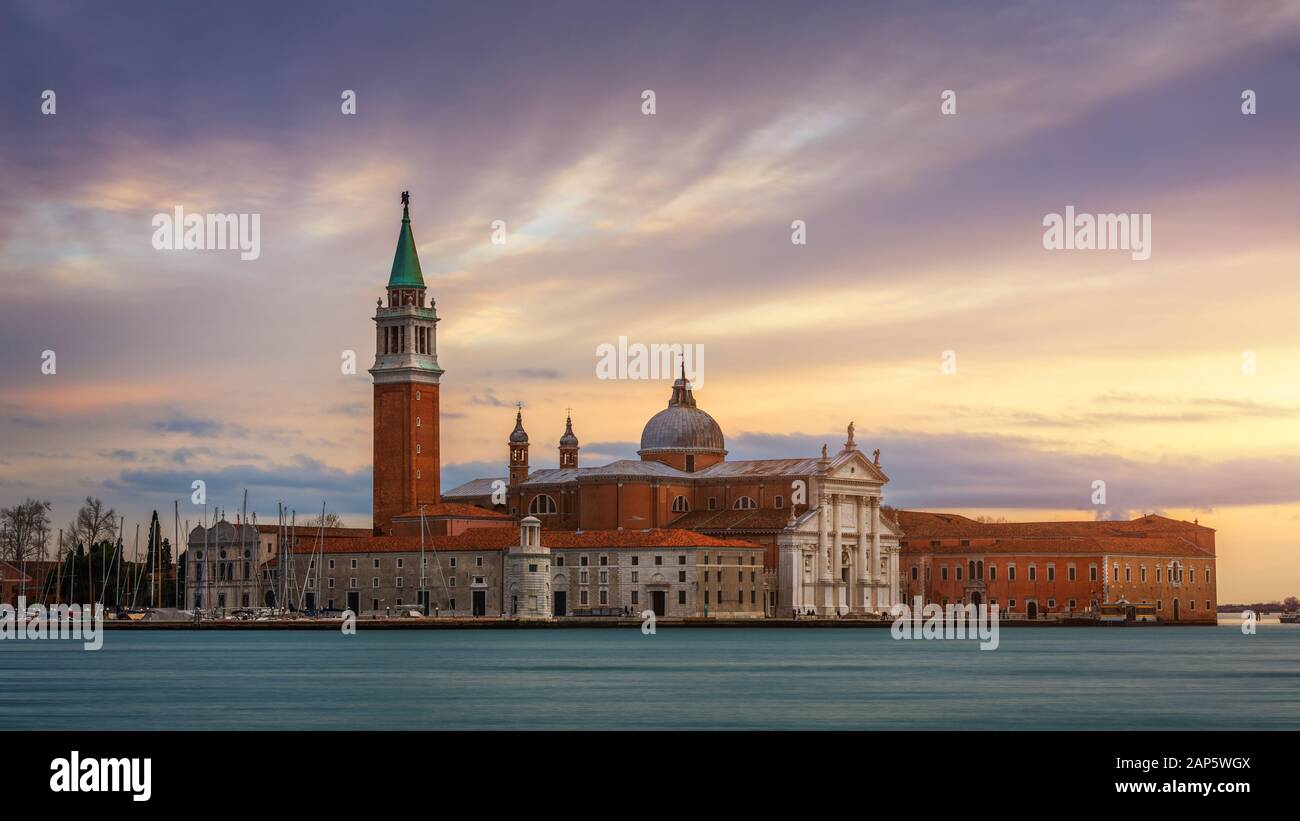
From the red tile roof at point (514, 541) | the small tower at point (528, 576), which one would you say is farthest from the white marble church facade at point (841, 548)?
the small tower at point (528, 576)

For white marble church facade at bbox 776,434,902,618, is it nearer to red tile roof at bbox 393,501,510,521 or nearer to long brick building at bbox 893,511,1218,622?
long brick building at bbox 893,511,1218,622

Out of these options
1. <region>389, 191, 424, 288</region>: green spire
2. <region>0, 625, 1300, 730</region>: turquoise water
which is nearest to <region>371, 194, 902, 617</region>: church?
<region>389, 191, 424, 288</region>: green spire

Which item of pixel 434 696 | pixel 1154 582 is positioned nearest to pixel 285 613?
pixel 1154 582

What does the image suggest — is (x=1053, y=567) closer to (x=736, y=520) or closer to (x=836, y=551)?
(x=836, y=551)

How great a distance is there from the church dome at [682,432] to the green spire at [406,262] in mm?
13295

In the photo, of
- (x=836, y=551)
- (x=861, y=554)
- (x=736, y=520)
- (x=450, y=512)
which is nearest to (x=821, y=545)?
(x=836, y=551)

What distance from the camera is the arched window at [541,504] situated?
94331mm

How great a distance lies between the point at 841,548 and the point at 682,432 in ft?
32.7

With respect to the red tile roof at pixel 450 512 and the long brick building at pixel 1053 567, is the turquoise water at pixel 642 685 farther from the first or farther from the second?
the long brick building at pixel 1053 567

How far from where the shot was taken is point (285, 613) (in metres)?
88.4

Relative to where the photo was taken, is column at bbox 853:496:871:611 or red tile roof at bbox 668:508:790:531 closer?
red tile roof at bbox 668:508:790:531

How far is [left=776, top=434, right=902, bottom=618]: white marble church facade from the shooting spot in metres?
87.2

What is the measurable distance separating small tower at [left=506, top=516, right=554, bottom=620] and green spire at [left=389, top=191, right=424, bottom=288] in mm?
14974

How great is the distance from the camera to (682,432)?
312ft
